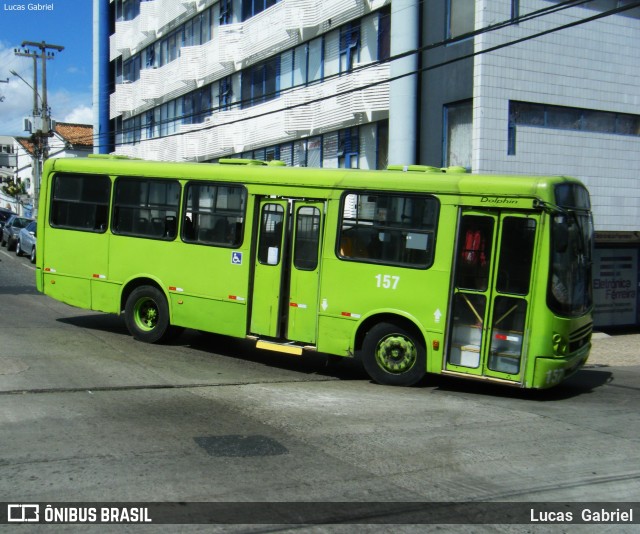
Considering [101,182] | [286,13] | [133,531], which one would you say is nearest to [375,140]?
[286,13]

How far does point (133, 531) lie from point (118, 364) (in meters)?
6.09

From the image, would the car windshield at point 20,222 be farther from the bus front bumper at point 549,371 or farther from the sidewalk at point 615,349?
the bus front bumper at point 549,371

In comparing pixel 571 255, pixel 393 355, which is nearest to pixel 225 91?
pixel 393 355

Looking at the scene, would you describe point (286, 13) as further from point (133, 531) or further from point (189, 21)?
point (133, 531)

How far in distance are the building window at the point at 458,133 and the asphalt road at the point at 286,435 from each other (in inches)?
275

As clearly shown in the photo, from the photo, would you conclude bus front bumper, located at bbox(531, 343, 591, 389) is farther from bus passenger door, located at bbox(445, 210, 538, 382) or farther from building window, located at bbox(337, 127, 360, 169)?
building window, located at bbox(337, 127, 360, 169)

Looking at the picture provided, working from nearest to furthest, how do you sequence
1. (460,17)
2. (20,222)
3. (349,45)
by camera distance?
(460,17) → (349,45) → (20,222)

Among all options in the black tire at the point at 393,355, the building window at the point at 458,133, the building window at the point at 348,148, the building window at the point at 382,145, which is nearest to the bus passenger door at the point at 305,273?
the black tire at the point at 393,355

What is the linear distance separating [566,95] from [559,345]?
10.2m

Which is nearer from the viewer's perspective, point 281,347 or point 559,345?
point 559,345

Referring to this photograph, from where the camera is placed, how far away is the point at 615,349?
17016 millimetres

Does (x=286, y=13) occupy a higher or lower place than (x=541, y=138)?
higher

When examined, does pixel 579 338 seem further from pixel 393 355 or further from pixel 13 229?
pixel 13 229

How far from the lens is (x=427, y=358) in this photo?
10195 millimetres
